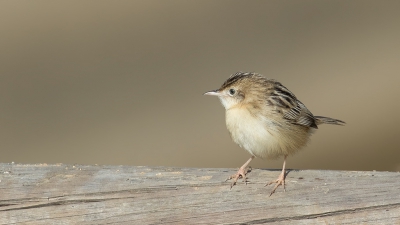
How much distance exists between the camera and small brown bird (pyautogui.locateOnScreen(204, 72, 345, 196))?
18.0 feet

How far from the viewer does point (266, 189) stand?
4051mm

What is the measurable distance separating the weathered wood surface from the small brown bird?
1.42 meters

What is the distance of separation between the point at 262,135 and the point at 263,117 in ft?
0.61

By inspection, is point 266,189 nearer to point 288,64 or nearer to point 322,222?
point 322,222

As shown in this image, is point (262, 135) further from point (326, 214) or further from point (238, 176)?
point (326, 214)

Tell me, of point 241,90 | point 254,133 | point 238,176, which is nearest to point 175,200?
point 238,176

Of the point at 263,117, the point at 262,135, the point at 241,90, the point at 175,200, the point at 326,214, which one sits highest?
the point at 241,90

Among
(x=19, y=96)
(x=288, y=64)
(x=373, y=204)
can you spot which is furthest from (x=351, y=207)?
(x=19, y=96)

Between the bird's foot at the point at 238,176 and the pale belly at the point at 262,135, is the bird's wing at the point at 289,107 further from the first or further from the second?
the bird's foot at the point at 238,176

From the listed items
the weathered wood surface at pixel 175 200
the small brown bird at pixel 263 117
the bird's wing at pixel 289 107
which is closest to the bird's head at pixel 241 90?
the small brown bird at pixel 263 117

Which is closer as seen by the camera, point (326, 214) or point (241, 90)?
point (326, 214)

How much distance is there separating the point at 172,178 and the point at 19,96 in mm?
7404

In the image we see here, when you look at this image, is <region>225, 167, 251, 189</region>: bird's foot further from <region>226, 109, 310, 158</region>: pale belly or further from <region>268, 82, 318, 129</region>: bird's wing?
<region>268, 82, 318, 129</region>: bird's wing

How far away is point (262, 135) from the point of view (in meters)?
5.44
